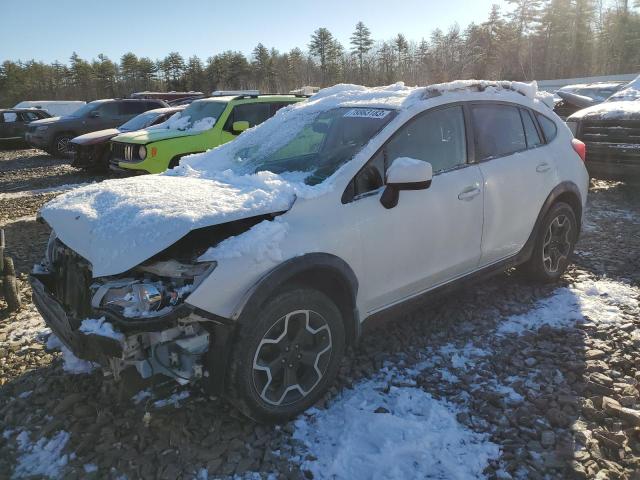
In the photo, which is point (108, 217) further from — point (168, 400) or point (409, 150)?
point (409, 150)

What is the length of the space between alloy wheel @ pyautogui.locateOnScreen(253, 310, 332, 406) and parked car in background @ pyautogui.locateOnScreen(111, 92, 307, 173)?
621 cm

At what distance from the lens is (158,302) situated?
2.37 metres

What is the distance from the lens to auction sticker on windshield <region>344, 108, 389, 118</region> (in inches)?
133

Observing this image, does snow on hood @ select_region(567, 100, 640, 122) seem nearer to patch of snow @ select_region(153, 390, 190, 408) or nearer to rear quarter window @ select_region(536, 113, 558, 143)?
rear quarter window @ select_region(536, 113, 558, 143)

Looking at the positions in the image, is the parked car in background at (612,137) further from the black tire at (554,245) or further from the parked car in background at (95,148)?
the parked car in background at (95,148)

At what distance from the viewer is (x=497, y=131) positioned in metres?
3.91

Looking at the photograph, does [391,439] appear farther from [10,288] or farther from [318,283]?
[10,288]

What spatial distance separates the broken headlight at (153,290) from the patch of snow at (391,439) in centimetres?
102

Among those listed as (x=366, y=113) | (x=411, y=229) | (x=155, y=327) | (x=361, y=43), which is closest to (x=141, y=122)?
(x=366, y=113)

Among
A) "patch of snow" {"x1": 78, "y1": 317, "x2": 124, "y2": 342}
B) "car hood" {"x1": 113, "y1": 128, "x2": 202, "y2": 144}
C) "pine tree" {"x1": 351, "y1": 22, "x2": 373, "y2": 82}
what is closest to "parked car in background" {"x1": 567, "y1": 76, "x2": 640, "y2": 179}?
"car hood" {"x1": 113, "y1": 128, "x2": 202, "y2": 144}

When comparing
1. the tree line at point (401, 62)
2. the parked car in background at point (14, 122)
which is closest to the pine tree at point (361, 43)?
the tree line at point (401, 62)

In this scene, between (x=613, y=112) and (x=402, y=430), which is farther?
(x=613, y=112)

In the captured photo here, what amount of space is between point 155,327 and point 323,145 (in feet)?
5.96

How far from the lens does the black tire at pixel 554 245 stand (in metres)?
4.31
